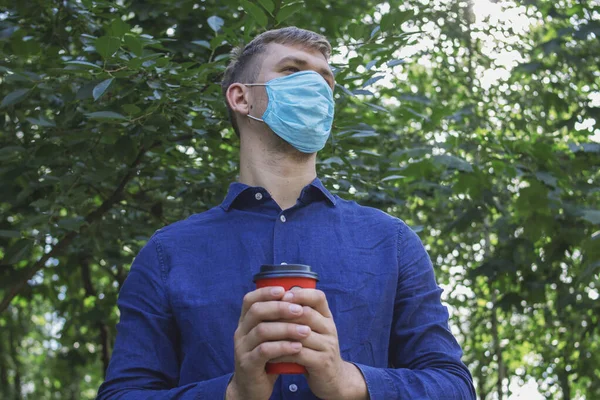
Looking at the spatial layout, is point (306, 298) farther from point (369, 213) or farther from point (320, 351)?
point (369, 213)

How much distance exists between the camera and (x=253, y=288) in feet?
6.70

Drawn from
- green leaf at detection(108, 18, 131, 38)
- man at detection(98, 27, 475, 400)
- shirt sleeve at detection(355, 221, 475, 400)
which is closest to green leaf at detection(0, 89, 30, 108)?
green leaf at detection(108, 18, 131, 38)

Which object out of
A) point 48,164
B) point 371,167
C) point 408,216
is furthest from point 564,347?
point 48,164

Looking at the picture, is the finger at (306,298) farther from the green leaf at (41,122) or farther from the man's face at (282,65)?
the green leaf at (41,122)

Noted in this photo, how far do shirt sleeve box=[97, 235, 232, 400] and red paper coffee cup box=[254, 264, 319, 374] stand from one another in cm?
43

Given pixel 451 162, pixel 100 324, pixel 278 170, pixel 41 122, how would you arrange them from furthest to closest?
1. pixel 100 324
2. pixel 451 162
3. pixel 41 122
4. pixel 278 170

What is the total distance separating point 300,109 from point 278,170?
225 millimetres

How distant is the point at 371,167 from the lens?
452 centimetres

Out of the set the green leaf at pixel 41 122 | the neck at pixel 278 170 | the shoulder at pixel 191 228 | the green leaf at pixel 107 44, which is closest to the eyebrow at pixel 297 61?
the neck at pixel 278 170

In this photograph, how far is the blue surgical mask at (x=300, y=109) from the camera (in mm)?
2377

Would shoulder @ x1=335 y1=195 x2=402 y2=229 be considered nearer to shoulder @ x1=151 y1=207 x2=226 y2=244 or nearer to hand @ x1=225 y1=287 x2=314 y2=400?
shoulder @ x1=151 y1=207 x2=226 y2=244

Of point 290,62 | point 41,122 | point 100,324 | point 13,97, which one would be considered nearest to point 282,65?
point 290,62

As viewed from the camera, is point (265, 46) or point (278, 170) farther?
point (265, 46)

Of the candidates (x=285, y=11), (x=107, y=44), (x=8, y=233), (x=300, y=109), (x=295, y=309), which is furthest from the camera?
(x=8, y=233)
